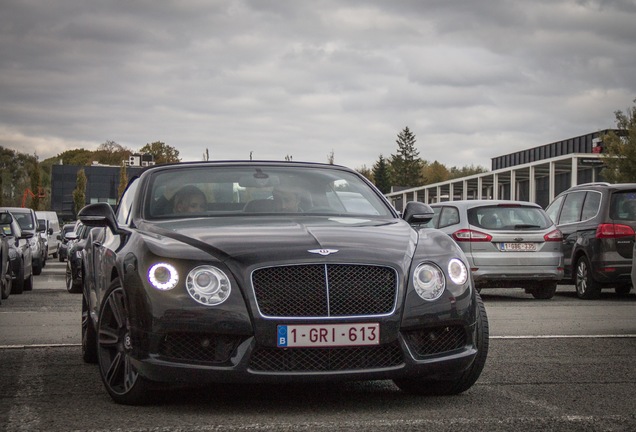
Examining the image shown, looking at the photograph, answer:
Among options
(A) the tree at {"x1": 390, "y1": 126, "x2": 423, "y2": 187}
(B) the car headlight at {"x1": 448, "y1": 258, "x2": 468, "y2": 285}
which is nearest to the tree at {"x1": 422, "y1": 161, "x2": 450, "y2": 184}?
(A) the tree at {"x1": 390, "y1": 126, "x2": 423, "y2": 187}

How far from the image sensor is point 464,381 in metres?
6.32

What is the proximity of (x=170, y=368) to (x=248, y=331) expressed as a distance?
1.55 ft

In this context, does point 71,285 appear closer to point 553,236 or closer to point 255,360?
point 553,236

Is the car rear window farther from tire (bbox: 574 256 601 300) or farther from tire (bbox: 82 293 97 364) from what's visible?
tire (bbox: 82 293 97 364)

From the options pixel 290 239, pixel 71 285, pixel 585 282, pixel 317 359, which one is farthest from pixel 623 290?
pixel 317 359

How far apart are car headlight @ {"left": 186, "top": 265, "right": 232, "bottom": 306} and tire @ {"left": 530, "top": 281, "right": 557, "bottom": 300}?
11.2 meters

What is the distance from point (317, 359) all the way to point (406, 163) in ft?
481

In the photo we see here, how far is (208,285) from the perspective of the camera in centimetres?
566

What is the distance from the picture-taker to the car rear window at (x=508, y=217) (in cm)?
1617

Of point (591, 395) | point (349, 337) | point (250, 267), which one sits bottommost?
point (591, 395)

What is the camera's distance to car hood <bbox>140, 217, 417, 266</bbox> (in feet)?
19.0

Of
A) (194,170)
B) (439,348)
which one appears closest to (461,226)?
(194,170)

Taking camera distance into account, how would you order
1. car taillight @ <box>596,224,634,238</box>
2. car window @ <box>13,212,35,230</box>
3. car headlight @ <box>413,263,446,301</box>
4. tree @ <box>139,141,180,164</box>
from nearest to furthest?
car headlight @ <box>413,263,446,301</box> → car taillight @ <box>596,224,634,238</box> → car window @ <box>13,212,35,230</box> → tree @ <box>139,141,180,164</box>

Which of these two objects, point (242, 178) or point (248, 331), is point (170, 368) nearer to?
point (248, 331)
